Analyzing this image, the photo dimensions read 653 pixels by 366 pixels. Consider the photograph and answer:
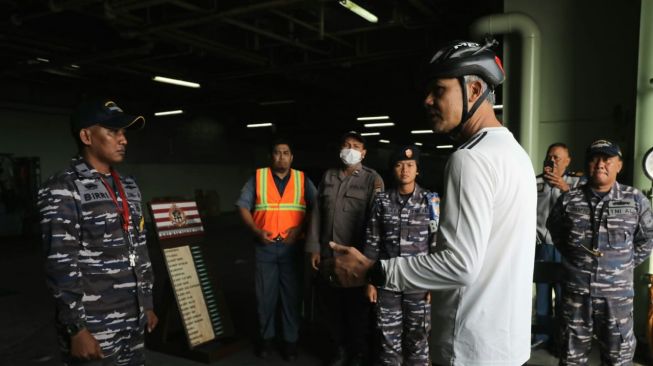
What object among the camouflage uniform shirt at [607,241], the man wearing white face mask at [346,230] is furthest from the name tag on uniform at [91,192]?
the camouflage uniform shirt at [607,241]

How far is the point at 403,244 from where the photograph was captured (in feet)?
10.1

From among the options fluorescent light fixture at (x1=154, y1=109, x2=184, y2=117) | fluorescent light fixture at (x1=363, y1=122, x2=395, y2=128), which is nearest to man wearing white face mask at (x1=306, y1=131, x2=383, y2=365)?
fluorescent light fixture at (x1=154, y1=109, x2=184, y2=117)

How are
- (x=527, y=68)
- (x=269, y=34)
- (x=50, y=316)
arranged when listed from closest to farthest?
(x=527, y=68) < (x=50, y=316) < (x=269, y=34)

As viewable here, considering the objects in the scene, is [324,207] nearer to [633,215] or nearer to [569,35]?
[633,215]

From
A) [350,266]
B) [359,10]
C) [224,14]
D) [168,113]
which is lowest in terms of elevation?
[350,266]

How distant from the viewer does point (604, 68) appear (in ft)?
14.1

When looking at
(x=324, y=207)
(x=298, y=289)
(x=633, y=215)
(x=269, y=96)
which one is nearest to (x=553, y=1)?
(x=633, y=215)

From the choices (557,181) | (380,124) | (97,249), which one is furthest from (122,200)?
(380,124)

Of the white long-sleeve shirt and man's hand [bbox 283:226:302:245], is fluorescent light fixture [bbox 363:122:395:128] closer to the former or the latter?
man's hand [bbox 283:226:302:245]

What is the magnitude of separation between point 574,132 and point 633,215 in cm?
188

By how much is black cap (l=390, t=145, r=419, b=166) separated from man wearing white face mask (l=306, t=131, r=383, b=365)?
47 centimetres

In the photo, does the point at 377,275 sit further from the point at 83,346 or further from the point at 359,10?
the point at 359,10

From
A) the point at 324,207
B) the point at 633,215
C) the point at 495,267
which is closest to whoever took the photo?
the point at 495,267

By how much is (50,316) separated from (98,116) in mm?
3884
